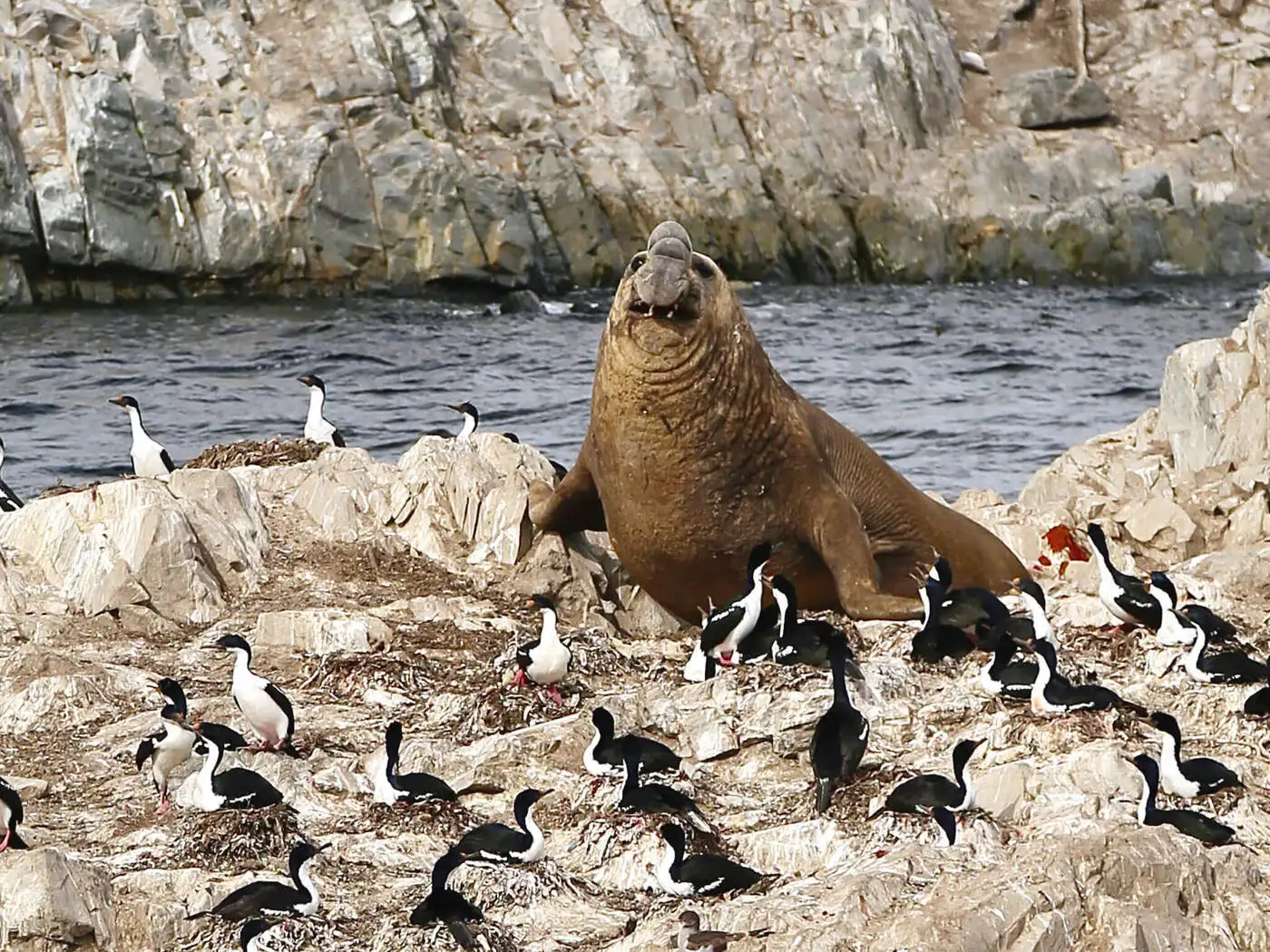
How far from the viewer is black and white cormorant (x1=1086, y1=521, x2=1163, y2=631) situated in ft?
39.5

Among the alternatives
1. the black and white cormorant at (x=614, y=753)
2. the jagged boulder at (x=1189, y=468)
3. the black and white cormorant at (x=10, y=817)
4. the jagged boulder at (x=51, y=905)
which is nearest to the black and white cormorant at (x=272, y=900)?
the jagged boulder at (x=51, y=905)

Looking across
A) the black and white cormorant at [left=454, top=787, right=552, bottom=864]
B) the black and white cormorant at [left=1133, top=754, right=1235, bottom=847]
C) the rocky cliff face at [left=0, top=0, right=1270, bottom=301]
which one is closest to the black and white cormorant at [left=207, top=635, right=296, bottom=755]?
the black and white cormorant at [left=454, top=787, right=552, bottom=864]

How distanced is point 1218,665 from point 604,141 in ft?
110

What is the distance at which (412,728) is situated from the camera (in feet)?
35.8

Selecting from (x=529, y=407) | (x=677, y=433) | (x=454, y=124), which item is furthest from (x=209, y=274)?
(x=677, y=433)

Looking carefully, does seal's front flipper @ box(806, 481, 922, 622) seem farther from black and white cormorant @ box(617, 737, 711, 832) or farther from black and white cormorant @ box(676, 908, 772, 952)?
black and white cormorant @ box(676, 908, 772, 952)

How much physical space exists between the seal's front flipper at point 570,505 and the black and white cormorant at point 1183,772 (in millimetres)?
4522

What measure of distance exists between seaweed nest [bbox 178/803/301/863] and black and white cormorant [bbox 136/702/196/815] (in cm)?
44

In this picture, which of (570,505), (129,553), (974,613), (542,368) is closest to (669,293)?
(570,505)

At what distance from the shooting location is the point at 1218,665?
10961mm

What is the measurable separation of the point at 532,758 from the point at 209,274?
3065 centimetres

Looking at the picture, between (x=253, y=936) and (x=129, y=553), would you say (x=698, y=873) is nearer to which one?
(x=253, y=936)

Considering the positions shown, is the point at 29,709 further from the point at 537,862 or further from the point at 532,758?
the point at 537,862

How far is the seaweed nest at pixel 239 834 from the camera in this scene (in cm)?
905
